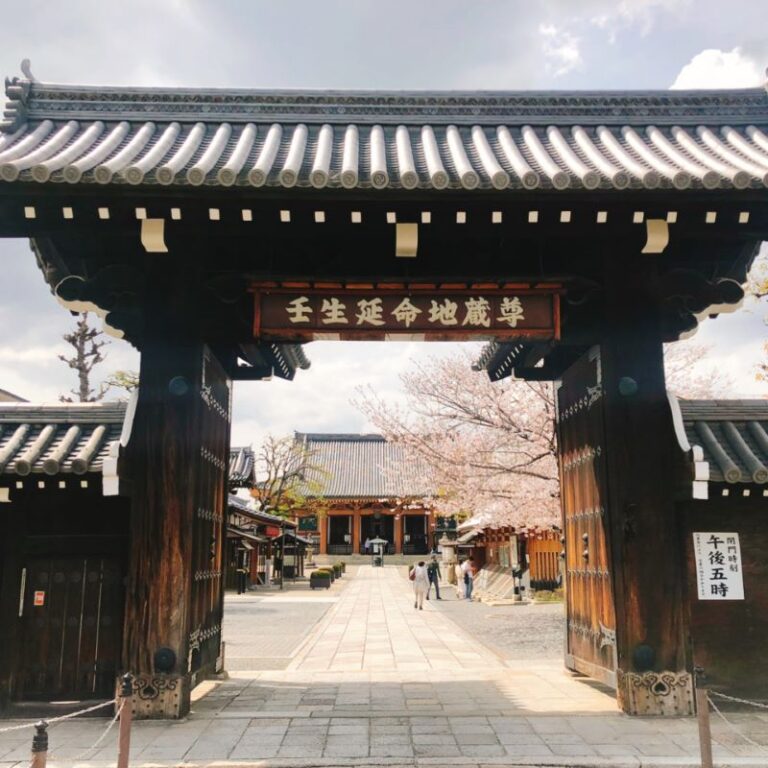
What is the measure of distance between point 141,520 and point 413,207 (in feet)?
13.5

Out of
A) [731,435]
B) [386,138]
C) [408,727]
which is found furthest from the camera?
[386,138]

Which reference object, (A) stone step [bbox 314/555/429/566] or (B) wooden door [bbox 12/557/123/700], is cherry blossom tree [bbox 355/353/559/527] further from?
(A) stone step [bbox 314/555/429/566]

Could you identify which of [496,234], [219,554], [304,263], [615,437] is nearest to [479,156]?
[496,234]

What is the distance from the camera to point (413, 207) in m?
6.91

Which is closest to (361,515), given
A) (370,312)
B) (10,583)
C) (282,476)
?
(282,476)

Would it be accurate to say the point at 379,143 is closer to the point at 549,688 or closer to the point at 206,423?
the point at 206,423

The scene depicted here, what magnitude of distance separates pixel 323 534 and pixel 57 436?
194ft

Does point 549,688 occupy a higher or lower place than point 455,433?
lower

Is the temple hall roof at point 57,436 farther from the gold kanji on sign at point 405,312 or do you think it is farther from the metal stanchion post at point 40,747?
the gold kanji on sign at point 405,312

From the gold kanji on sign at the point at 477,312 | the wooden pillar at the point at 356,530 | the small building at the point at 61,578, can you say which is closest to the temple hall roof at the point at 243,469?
the small building at the point at 61,578

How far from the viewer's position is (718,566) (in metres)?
7.83

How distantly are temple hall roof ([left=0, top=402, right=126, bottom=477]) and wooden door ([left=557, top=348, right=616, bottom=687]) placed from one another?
5252mm

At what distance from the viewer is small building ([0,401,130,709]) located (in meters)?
7.57

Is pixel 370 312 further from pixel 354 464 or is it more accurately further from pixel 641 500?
pixel 354 464
